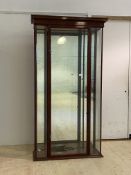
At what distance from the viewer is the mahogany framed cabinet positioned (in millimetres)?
4023

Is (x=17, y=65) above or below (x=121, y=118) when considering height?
above

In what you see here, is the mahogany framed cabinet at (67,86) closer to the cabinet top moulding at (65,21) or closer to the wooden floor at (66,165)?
the cabinet top moulding at (65,21)

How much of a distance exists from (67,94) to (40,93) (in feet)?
1.59

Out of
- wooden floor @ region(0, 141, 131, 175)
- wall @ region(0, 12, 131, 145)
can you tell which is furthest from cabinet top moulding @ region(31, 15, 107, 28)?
wooden floor @ region(0, 141, 131, 175)

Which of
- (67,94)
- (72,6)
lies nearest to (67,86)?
(67,94)

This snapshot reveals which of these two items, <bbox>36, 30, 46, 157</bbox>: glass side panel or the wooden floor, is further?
<bbox>36, 30, 46, 157</bbox>: glass side panel

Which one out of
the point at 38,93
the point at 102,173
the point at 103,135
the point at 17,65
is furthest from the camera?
the point at 103,135

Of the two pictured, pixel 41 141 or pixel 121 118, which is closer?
pixel 41 141

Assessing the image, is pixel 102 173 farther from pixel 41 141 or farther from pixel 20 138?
pixel 20 138

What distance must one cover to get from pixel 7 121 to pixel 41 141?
878 mm

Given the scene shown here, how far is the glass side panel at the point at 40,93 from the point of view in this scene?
161 inches

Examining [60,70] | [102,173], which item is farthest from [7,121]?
[102,173]

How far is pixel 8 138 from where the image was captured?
4.77 meters

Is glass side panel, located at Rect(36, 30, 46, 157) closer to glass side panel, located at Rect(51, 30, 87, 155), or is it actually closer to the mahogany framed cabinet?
the mahogany framed cabinet
